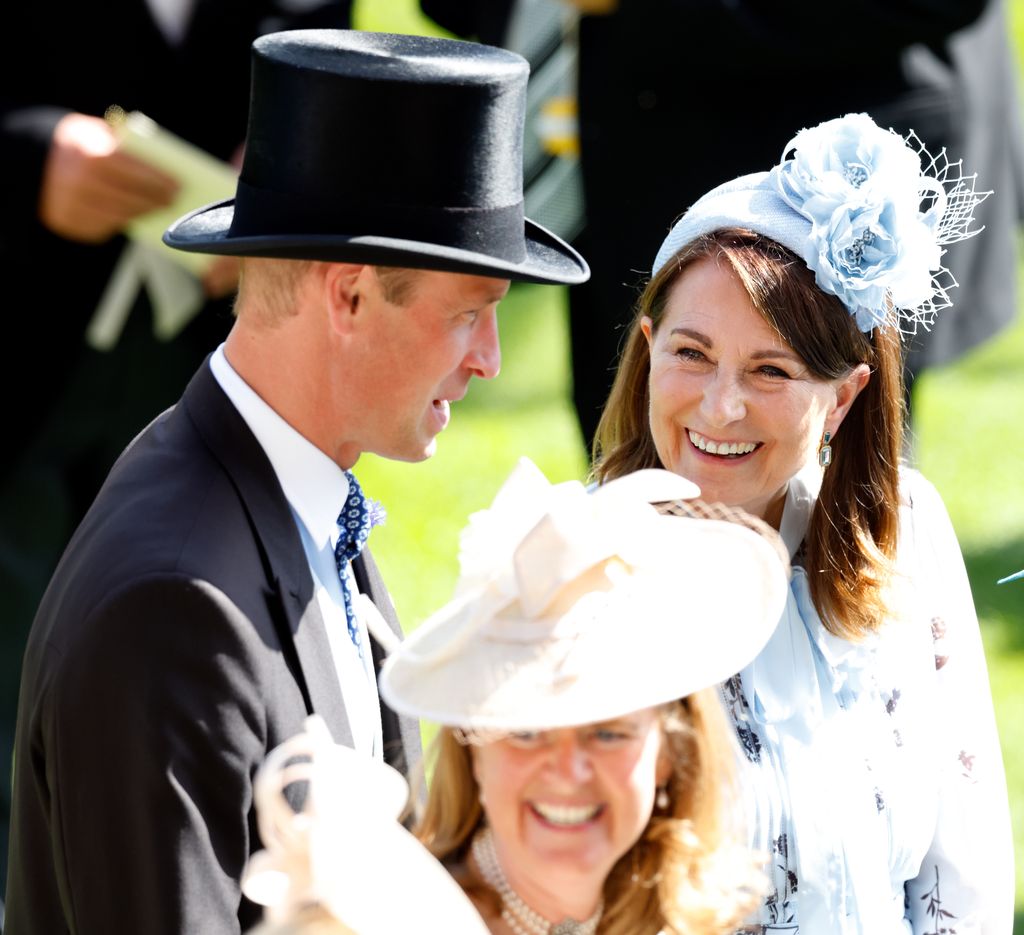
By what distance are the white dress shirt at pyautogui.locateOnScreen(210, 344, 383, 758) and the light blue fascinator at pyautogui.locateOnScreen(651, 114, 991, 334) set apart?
83cm

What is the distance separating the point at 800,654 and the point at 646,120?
2322 mm

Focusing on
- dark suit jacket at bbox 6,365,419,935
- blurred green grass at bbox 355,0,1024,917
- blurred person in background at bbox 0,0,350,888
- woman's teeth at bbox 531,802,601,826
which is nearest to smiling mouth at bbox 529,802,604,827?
woman's teeth at bbox 531,802,601,826

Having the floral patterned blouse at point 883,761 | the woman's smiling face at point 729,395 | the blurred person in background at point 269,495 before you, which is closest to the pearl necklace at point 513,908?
the blurred person in background at point 269,495

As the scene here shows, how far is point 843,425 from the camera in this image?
3289mm

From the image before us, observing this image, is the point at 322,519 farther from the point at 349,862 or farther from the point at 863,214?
the point at 863,214

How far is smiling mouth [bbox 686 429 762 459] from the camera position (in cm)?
308

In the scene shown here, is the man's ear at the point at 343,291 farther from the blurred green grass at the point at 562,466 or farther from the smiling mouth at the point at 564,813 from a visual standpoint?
the blurred green grass at the point at 562,466

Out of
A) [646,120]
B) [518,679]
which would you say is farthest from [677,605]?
[646,120]

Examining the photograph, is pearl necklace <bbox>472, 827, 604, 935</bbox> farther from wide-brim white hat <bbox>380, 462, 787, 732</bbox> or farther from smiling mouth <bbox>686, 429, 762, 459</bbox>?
smiling mouth <bbox>686, 429, 762, 459</bbox>

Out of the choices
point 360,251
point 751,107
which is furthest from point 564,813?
point 751,107

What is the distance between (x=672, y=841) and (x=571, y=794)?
0.19 meters

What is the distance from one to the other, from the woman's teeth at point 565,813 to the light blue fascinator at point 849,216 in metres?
1.24

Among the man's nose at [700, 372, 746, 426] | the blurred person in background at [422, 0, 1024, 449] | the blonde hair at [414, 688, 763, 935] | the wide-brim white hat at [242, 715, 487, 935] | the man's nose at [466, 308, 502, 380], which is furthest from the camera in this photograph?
the blurred person in background at [422, 0, 1024, 449]

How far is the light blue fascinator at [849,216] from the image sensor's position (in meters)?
3.03
